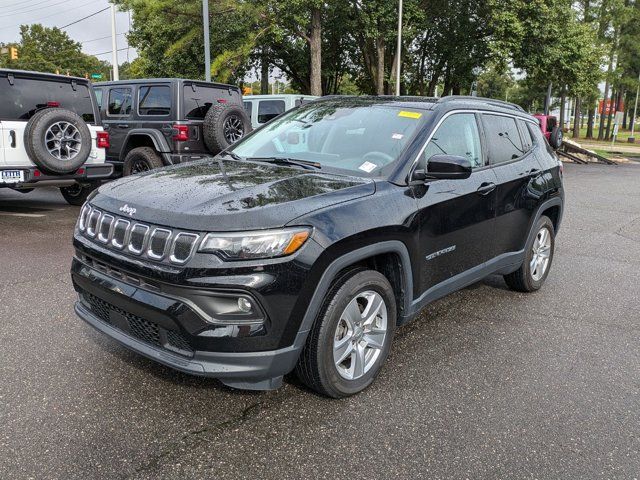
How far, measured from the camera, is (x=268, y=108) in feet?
45.7

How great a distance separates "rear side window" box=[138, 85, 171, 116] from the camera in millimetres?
9406

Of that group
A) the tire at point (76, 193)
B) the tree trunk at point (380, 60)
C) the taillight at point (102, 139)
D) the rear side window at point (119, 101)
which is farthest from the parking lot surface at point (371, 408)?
the tree trunk at point (380, 60)

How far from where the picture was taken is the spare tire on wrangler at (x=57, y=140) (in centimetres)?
730

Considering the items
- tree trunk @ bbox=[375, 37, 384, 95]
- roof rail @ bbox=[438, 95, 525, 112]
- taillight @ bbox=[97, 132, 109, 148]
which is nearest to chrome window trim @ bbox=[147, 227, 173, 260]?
roof rail @ bbox=[438, 95, 525, 112]

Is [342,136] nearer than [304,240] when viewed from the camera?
No

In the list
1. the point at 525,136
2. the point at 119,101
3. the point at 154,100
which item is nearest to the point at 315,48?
the point at 119,101

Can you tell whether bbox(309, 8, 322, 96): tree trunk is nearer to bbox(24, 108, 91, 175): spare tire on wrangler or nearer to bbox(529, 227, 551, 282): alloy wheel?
bbox(24, 108, 91, 175): spare tire on wrangler

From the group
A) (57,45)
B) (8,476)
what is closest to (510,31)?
(8,476)

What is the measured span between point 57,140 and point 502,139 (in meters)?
5.83

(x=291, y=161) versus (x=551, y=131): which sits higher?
(x=291, y=161)

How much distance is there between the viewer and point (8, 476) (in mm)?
2463

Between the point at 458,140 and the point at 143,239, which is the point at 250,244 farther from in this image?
the point at 458,140

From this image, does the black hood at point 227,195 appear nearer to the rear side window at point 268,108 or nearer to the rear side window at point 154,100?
the rear side window at point 154,100

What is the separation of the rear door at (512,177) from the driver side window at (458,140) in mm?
190
